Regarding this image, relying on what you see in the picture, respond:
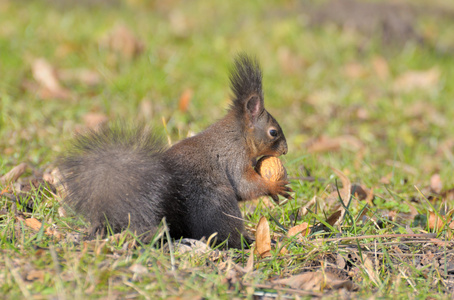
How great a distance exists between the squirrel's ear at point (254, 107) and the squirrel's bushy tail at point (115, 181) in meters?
0.66

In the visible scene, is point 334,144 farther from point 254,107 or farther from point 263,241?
point 263,241

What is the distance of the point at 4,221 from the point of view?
2516 millimetres

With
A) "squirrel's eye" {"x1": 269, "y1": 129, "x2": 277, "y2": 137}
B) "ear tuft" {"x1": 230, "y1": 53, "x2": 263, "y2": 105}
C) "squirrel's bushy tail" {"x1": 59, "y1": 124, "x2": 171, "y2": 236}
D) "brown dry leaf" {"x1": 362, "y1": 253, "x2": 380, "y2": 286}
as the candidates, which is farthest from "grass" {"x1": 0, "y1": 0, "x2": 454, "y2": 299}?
"ear tuft" {"x1": 230, "y1": 53, "x2": 263, "y2": 105}

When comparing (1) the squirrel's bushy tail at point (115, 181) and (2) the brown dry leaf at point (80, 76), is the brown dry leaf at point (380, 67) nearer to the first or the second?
(2) the brown dry leaf at point (80, 76)

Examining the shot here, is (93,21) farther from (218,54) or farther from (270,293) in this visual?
(270,293)

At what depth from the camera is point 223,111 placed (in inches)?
144

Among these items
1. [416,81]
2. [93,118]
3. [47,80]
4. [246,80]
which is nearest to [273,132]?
[246,80]

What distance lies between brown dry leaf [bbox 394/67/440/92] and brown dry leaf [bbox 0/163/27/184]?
13.4ft

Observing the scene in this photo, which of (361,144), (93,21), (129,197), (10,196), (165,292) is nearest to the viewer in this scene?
(165,292)

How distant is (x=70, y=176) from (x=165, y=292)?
0.71 meters

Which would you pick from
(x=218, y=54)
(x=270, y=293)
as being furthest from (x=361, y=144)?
(x=270, y=293)

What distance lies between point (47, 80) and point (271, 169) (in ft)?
9.36

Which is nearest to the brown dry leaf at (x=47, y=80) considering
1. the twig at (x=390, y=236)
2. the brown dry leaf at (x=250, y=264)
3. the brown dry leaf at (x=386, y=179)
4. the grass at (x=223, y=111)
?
the grass at (x=223, y=111)

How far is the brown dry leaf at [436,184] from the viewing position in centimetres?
360
